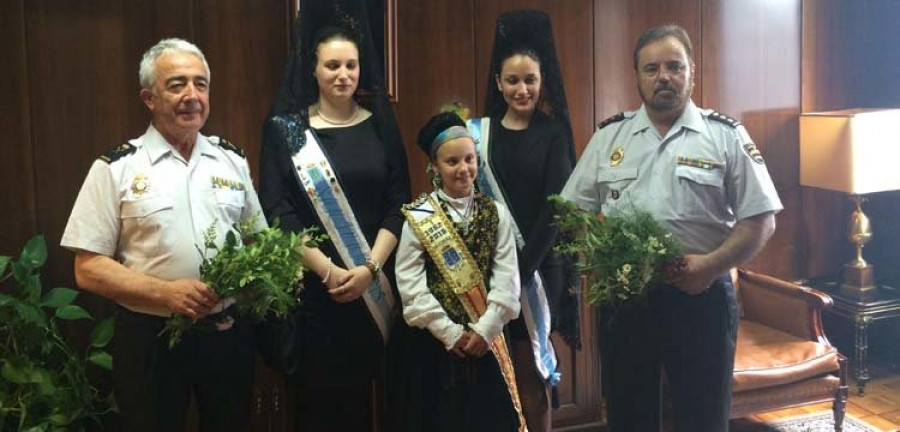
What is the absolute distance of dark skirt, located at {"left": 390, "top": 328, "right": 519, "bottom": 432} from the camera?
2.41 metres

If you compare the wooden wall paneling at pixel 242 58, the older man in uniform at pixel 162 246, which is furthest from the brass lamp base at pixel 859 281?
the older man in uniform at pixel 162 246

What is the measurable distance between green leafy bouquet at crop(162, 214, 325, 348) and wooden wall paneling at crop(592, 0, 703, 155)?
158cm

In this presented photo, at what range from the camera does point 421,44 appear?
3053mm

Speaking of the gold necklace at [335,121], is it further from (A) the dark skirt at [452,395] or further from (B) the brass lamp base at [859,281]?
(B) the brass lamp base at [859,281]

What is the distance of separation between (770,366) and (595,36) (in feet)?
4.70

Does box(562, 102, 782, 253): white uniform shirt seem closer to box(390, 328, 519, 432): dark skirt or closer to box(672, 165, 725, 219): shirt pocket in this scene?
box(672, 165, 725, 219): shirt pocket

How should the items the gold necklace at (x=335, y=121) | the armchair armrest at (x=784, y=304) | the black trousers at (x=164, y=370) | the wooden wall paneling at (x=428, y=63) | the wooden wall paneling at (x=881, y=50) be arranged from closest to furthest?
the black trousers at (x=164, y=370)
the gold necklace at (x=335, y=121)
the wooden wall paneling at (x=428, y=63)
the armchair armrest at (x=784, y=304)
the wooden wall paneling at (x=881, y=50)

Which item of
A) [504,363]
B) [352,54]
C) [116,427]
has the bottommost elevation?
[116,427]

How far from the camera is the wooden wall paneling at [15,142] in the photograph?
8.52 feet

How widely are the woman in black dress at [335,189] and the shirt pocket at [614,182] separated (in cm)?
60

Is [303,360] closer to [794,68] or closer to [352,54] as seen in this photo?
[352,54]

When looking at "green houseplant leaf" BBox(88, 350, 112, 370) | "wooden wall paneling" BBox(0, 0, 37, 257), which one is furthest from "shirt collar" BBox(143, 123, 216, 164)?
"wooden wall paneling" BBox(0, 0, 37, 257)

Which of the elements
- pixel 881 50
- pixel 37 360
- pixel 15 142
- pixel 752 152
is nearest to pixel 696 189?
pixel 752 152

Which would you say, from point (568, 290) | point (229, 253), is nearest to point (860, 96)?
point (568, 290)
